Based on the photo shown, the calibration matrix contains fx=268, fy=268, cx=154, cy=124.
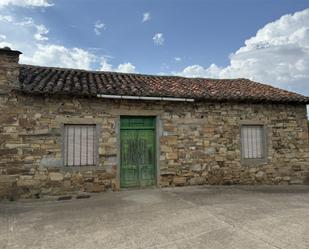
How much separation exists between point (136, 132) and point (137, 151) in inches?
22.7

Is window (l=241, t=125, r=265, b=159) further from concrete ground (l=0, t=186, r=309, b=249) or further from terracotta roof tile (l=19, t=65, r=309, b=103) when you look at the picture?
concrete ground (l=0, t=186, r=309, b=249)

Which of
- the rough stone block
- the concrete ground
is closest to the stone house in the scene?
the rough stone block

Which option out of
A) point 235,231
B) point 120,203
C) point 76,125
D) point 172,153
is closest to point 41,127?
point 76,125

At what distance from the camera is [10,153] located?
22.5ft

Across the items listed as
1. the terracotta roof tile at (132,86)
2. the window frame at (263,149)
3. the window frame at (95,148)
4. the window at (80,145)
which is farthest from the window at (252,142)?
the window at (80,145)

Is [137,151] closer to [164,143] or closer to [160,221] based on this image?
[164,143]

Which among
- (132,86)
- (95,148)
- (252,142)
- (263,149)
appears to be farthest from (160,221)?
(263,149)

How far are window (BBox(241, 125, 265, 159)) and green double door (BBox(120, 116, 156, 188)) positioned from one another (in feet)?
10.3

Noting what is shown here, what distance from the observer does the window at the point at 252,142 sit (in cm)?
904

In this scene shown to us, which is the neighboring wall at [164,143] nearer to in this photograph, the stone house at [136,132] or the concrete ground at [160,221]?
the stone house at [136,132]

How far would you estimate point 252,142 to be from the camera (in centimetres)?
912

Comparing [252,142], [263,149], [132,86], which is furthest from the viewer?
[263,149]

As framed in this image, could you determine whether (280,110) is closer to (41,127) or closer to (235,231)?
(235,231)

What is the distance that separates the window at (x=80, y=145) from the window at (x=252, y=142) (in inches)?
193
